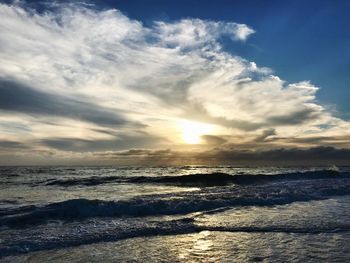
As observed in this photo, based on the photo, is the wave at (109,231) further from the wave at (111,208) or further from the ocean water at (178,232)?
the wave at (111,208)

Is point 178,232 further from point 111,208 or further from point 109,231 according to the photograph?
point 111,208

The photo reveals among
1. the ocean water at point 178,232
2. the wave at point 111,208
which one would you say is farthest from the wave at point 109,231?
the wave at point 111,208

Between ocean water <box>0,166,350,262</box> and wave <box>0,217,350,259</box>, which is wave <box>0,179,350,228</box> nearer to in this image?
ocean water <box>0,166,350,262</box>

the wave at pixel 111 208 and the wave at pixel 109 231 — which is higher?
the wave at pixel 111 208

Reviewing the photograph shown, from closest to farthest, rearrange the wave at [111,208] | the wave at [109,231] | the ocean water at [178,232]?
the ocean water at [178,232] → the wave at [109,231] → the wave at [111,208]

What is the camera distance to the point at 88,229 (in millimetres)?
11258

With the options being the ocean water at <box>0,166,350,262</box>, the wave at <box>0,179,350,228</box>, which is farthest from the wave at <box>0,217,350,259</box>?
the wave at <box>0,179,350,228</box>

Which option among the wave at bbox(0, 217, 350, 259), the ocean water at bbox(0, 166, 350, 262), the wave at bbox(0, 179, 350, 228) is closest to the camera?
the ocean water at bbox(0, 166, 350, 262)

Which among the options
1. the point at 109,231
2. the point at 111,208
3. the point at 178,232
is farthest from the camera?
the point at 111,208

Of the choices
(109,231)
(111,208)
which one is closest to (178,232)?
(109,231)

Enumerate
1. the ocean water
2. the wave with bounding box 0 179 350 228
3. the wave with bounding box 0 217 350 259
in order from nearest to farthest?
the ocean water < the wave with bounding box 0 217 350 259 < the wave with bounding box 0 179 350 228

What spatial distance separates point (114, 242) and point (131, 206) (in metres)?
5.78

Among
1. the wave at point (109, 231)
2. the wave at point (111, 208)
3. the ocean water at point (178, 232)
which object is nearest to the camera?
the ocean water at point (178, 232)

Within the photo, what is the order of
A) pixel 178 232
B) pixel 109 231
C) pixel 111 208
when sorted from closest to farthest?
1. pixel 109 231
2. pixel 178 232
3. pixel 111 208
